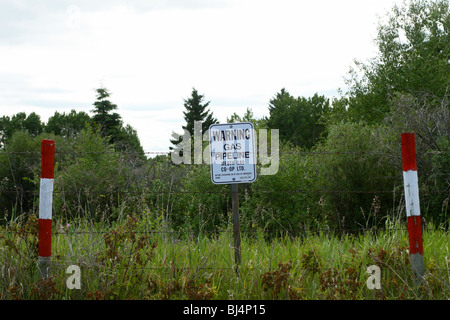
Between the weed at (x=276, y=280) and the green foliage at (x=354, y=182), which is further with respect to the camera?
the green foliage at (x=354, y=182)

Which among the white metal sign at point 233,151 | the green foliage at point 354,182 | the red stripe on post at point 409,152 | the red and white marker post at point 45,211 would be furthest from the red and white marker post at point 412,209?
the green foliage at point 354,182

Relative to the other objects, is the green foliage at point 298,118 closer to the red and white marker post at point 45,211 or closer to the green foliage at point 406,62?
the green foliage at point 406,62

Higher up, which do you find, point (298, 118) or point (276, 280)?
point (298, 118)

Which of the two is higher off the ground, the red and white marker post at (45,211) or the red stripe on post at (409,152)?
the red stripe on post at (409,152)

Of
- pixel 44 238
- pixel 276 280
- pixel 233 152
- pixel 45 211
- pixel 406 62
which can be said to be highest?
pixel 406 62

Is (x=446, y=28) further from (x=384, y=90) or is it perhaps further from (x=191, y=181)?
(x=191, y=181)

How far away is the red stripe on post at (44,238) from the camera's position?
4.27 m

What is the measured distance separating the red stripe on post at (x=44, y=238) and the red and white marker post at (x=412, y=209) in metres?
3.47

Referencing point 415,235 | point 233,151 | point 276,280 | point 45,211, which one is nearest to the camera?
point 276,280

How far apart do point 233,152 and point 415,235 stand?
1.93 metres

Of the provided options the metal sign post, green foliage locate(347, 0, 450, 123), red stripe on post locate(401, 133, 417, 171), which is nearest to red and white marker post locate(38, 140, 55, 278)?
the metal sign post

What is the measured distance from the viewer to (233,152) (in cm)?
454

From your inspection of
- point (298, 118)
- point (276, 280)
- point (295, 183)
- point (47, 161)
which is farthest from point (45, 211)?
point (298, 118)

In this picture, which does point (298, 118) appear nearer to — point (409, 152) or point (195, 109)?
point (195, 109)
